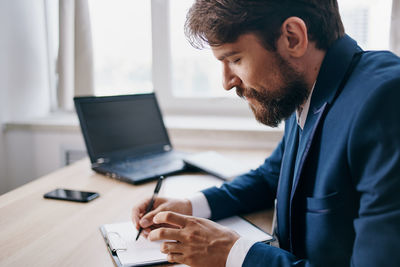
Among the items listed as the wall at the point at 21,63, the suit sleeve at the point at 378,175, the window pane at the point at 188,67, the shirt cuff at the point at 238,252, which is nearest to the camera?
the suit sleeve at the point at 378,175

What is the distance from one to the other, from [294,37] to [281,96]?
0.15 metres

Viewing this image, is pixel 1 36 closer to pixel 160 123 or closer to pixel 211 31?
pixel 160 123

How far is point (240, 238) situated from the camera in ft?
2.53

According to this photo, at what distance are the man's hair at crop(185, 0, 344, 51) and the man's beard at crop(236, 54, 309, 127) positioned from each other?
73 mm

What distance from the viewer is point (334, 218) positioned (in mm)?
702

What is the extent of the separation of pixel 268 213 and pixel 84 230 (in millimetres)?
507

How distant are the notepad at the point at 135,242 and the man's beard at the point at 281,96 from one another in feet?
0.93

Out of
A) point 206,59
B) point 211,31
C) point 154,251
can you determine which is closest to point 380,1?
point 206,59

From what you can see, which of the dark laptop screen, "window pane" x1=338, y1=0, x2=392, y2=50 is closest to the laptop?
the dark laptop screen

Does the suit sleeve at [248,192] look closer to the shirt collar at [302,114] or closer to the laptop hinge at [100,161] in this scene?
the shirt collar at [302,114]

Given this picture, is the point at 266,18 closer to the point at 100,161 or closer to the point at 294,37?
the point at 294,37

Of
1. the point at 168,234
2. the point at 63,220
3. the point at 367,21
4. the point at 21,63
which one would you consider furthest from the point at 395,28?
the point at 21,63

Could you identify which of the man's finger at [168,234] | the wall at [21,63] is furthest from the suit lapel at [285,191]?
the wall at [21,63]

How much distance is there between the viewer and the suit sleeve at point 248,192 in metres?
1.03
